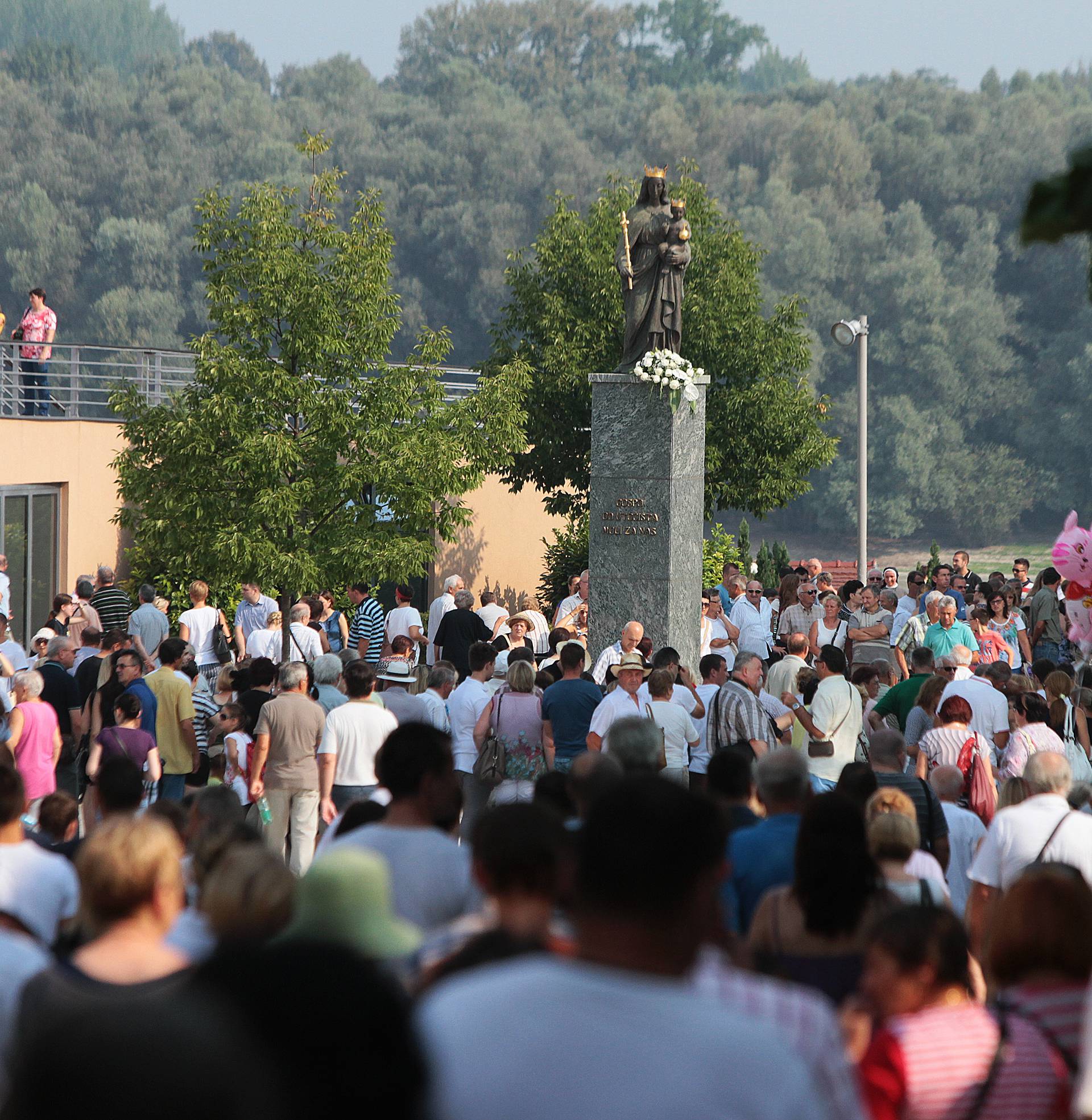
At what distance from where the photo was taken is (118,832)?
4082 mm

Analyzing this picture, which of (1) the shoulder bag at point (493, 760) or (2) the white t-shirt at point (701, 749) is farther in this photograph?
(2) the white t-shirt at point (701, 749)

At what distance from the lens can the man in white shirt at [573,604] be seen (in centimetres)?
1625

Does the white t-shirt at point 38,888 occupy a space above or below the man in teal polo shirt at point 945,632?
below

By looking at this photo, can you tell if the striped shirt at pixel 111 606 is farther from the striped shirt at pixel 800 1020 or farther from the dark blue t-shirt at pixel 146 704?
the striped shirt at pixel 800 1020

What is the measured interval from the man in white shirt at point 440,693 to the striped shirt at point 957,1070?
6517 millimetres

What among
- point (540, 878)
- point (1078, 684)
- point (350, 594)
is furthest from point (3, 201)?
point (540, 878)

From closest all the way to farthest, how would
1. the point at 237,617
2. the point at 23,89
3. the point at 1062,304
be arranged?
1. the point at 237,617
2. the point at 1062,304
3. the point at 23,89

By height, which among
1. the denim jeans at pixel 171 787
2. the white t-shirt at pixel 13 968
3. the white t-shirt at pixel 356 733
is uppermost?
the white t-shirt at pixel 13 968

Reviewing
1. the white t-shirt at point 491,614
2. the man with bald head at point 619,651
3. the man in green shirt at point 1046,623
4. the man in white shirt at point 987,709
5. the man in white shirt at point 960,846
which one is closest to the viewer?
the man in white shirt at point 960,846

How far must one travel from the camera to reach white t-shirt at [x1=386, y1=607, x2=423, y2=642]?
1502cm

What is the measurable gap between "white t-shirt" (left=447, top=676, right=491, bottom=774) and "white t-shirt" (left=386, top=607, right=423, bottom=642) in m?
4.70

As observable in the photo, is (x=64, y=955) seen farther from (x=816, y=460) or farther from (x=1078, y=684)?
(x=816, y=460)

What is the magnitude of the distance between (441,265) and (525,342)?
1958 inches

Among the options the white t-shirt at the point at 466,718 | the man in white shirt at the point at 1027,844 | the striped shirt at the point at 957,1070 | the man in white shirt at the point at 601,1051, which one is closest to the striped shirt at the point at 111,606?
the white t-shirt at the point at 466,718
